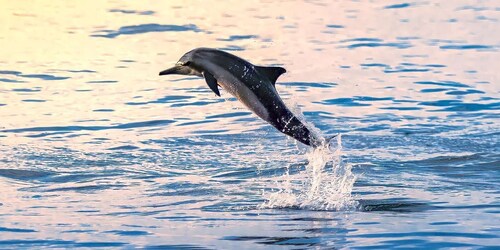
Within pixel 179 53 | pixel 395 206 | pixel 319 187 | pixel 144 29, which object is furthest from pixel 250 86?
pixel 144 29

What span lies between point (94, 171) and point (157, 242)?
3.17 m

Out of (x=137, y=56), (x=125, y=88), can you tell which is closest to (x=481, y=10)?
(x=137, y=56)

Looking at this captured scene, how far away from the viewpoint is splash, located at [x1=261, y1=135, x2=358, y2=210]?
33.3 feet

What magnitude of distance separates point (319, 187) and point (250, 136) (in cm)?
292

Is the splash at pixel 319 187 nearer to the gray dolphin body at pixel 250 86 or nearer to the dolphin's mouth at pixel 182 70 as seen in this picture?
the gray dolphin body at pixel 250 86

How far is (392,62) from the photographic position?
1894 centimetres

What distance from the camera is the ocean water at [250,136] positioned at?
922cm

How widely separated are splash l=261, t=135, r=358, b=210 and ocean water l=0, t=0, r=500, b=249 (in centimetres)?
3

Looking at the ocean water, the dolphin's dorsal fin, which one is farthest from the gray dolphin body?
the ocean water

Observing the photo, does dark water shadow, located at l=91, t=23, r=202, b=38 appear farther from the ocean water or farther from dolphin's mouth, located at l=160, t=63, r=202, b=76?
dolphin's mouth, located at l=160, t=63, r=202, b=76

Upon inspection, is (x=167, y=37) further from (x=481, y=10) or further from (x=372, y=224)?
(x=372, y=224)

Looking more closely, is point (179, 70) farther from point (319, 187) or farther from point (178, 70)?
point (319, 187)

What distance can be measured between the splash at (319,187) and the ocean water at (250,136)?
0.03 meters

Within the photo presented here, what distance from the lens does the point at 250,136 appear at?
44.8 ft
